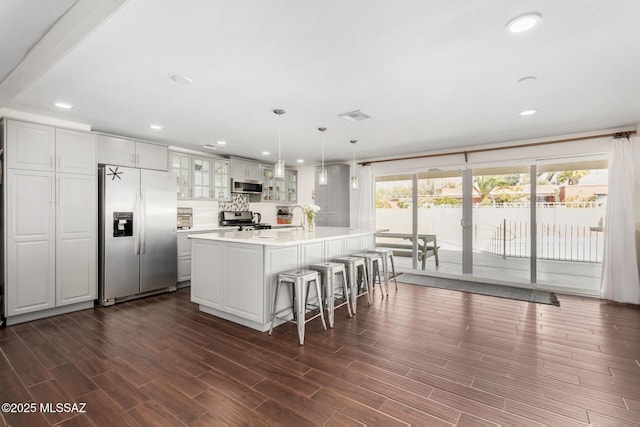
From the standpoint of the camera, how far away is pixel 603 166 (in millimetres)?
4578

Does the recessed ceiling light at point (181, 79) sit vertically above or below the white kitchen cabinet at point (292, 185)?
above

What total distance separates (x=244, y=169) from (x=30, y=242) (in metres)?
3.68

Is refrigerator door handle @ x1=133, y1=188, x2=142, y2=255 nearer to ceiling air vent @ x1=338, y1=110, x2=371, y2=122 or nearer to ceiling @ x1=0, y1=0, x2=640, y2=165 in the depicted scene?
ceiling @ x1=0, y1=0, x2=640, y2=165

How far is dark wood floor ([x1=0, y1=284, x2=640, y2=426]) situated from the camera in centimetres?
191

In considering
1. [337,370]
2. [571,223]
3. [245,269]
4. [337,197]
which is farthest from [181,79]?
[571,223]

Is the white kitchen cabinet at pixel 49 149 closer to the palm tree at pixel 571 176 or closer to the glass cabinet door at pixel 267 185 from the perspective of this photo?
the glass cabinet door at pixel 267 185

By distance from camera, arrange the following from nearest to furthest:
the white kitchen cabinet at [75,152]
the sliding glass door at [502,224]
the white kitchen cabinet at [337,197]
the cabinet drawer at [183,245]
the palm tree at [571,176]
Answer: the white kitchen cabinet at [75,152], the palm tree at [571,176], the cabinet drawer at [183,245], the sliding glass door at [502,224], the white kitchen cabinet at [337,197]

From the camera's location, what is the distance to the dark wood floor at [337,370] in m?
1.91

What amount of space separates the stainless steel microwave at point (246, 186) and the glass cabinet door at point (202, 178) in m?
0.52

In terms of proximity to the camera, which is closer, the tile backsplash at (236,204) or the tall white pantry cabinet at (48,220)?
the tall white pantry cabinet at (48,220)

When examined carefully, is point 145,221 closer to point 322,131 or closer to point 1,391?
point 1,391

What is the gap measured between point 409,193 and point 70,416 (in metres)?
5.85

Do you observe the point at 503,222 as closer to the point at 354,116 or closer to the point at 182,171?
the point at 354,116

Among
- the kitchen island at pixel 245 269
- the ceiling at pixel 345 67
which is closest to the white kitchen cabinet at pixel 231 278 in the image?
the kitchen island at pixel 245 269
